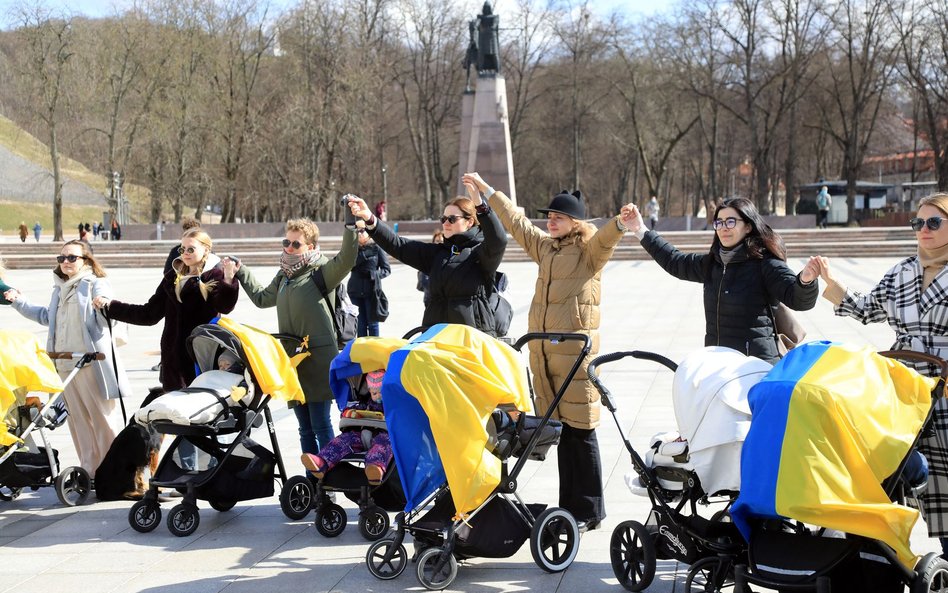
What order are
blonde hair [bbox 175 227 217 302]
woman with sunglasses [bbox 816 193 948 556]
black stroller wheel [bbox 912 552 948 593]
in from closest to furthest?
black stroller wheel [bbox 912 552 948 593] → woman with sunglasses [bbox 816 193 948 556] → blonde hair [bbox 175 227 217 302]

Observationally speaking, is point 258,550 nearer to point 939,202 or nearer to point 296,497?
point 296,497

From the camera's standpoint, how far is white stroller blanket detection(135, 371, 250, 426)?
5.76m

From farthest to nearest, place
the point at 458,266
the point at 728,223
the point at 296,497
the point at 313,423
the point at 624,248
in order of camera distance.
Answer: the point at 624,248
the point at 313,423
the point at 296,497
the point at 458,266
the point at 728,223

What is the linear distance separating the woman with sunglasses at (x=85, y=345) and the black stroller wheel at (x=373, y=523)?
6.87 feet

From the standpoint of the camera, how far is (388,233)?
621cm

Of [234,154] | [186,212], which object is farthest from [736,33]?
[186,212]

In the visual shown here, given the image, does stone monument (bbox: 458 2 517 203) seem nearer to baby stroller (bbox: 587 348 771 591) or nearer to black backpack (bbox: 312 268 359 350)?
black backpack (bbox: 312 268 359 350)

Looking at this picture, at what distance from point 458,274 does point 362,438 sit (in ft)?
3.42

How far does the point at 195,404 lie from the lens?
19.1ft

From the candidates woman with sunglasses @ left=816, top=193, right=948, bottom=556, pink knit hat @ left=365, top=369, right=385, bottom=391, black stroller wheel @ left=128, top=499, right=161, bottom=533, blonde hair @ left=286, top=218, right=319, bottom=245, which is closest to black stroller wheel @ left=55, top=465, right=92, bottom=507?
black stroller wheel @ left=128, top=499, right=161, bottom=533

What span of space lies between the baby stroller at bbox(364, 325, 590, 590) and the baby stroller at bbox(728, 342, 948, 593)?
127 centimetres

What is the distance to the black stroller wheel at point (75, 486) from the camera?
660 centimetres

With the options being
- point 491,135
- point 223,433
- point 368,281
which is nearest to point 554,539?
point 223,433

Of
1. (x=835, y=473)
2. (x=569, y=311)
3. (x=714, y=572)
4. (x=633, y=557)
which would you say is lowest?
(x=633, y=557)
